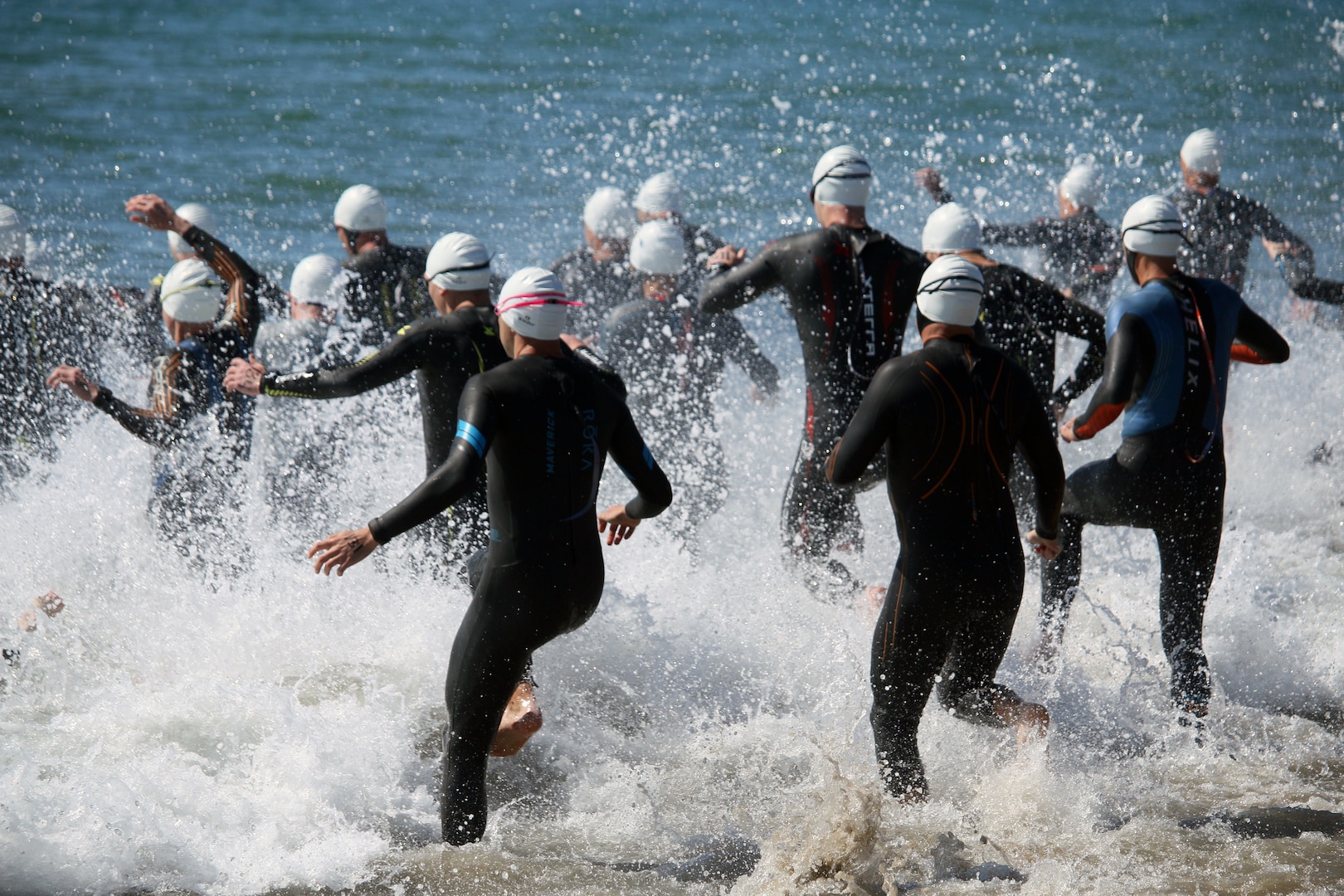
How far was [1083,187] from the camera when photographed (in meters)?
8.16

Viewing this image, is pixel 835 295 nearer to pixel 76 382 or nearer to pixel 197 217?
pixel 76 382

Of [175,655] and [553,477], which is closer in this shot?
[553,477]

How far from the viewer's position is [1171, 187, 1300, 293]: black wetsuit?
26.1ft

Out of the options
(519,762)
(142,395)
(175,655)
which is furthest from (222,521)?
(142,395)

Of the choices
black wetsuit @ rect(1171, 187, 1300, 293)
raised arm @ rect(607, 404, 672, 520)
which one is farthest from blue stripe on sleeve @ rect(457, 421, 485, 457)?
black wetsuit @ rect(1171, 187, 1300, 293)

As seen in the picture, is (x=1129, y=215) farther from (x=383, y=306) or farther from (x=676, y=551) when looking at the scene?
(x=383, y=306)

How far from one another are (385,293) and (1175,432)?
4.07 metres

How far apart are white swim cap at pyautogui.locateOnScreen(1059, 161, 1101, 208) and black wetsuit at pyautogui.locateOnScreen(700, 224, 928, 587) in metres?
3.30

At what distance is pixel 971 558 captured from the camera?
3775mm

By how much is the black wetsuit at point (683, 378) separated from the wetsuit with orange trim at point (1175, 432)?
2.32 metres

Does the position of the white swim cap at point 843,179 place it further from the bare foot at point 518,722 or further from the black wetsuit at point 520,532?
the bare foot at point 518,722

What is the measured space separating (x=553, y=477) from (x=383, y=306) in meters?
3.23

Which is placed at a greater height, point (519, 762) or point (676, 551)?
point (676, 551)

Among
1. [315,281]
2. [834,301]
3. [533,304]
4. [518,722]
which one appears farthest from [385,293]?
[518,722]
